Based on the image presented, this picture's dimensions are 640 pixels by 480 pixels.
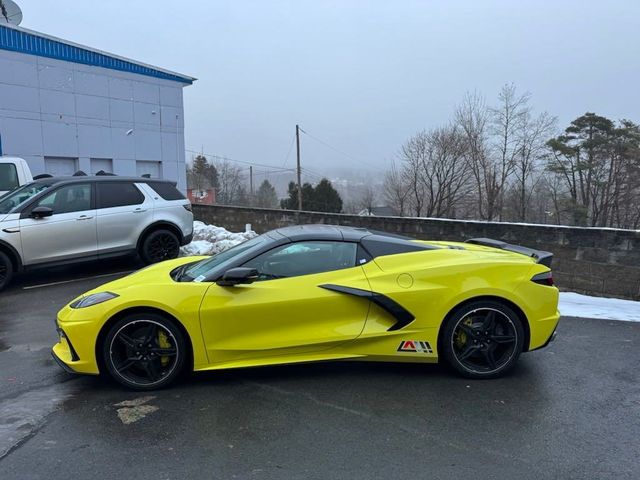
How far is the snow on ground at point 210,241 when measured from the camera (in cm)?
1080

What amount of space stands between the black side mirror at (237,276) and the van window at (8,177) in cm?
758

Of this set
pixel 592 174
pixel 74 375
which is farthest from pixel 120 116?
pixel 592 174

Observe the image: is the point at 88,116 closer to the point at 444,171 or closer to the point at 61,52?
the point at 61,52

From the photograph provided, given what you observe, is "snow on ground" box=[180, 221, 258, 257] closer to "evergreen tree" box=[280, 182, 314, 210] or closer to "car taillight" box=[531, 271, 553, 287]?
"car taillight" box=[531, 271, 553, 287]

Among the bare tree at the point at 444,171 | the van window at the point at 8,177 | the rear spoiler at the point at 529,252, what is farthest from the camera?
the bare tree at the point at 444,171

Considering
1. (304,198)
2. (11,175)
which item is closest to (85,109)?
(11,175)

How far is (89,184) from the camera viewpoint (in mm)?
8375

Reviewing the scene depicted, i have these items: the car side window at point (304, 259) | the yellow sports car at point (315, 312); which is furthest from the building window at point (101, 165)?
the car side window at point (304, 259)

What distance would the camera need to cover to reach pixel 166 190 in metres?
9.25

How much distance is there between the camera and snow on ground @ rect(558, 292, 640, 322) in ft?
21.8

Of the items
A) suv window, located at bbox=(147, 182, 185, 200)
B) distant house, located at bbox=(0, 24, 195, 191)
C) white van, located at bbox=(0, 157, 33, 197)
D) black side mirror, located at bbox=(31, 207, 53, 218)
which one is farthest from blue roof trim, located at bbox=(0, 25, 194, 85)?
black side mirror, located at bbox=(31, 207, 53, 218)

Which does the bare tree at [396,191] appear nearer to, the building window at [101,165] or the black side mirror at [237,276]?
the building window at [101,165]

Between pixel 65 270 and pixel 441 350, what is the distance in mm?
7922

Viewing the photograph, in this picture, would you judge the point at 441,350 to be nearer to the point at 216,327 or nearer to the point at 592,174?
the point at 216,327
